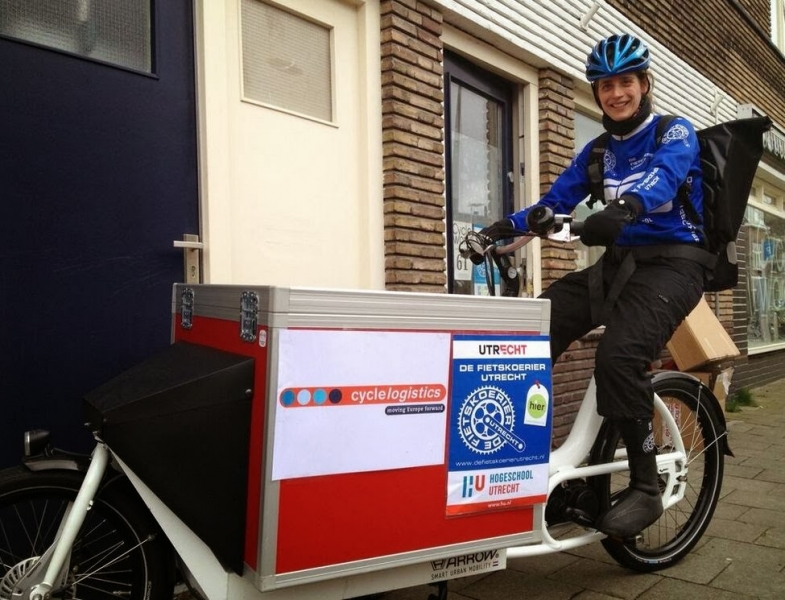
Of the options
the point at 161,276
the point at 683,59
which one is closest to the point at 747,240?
the point at 683,59

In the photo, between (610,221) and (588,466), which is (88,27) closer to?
(610,221)

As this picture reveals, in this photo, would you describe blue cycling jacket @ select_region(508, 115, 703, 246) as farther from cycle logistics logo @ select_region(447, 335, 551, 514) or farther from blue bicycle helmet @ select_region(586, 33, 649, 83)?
cycle logistics logo @ select_region(447, 335, 551, 514)

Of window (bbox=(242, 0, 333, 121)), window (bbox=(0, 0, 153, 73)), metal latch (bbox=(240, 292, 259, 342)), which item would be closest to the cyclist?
metal latch (bbox=(240, 292, 259, 342))

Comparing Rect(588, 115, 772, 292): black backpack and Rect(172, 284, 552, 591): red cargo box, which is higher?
Rect(588, 115, 772, 292): black backpack

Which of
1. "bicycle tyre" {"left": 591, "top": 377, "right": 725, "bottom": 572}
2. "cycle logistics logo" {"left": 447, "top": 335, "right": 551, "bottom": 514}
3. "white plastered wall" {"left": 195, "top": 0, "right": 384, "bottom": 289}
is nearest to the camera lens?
"cycle logistics logo" {"left": 447, "top": 335, "right": 551, "bottom": 514}

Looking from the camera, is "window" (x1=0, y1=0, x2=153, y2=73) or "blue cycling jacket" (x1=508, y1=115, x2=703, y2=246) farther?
"window" (x1=0, y1=0, x2=153, y2=73)

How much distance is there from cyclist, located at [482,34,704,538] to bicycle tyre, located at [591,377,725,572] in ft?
1.39

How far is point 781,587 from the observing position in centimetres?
304

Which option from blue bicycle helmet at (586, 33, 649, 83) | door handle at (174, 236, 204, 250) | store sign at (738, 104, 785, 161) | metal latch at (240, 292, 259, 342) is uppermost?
store sign at (738, 104, 785, 161)

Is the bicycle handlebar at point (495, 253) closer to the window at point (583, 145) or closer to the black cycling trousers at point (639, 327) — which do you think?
the black cycling trousers at point (639, 327)

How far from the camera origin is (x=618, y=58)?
2836 millimetres

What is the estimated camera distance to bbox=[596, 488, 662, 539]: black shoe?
8.93 ft

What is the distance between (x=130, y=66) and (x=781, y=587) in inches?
146

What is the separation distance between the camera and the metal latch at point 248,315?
1.92 meters
